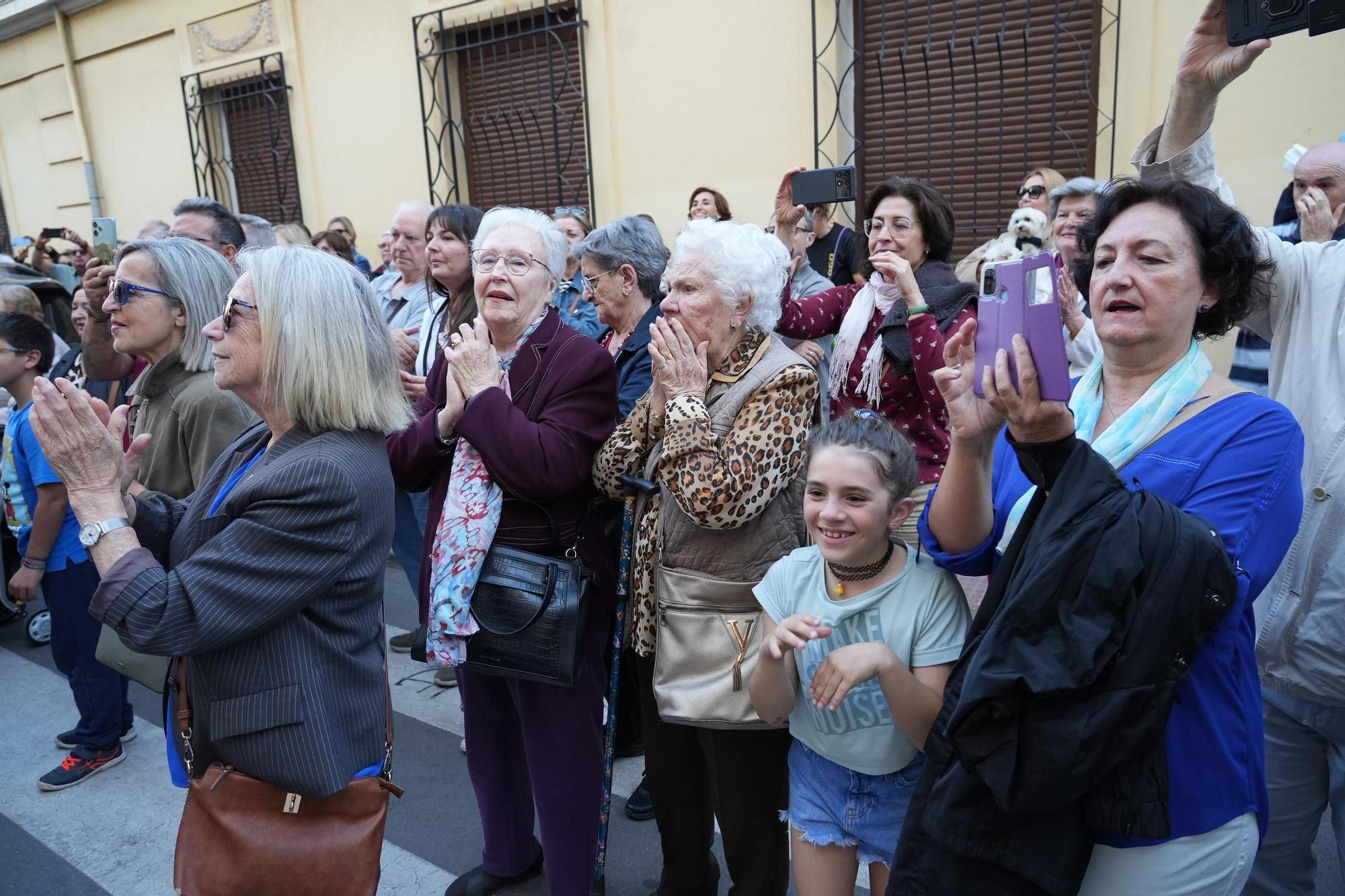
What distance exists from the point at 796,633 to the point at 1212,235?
→ 992mm

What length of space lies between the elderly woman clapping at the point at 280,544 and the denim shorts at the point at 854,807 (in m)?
0.94

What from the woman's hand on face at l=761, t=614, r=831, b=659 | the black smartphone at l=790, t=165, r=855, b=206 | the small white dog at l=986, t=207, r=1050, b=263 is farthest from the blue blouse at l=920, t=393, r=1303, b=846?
the small white dog at l=986, t=207, r=1050, b=263

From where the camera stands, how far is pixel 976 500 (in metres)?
1.67

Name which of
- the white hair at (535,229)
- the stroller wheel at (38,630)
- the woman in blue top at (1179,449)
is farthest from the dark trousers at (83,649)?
the woman in blue top at (1179,449)

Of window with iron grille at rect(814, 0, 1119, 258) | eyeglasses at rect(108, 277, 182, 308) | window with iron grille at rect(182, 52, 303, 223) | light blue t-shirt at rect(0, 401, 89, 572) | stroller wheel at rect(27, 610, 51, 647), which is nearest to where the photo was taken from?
eyeglasses at rect(108, 277, 182, 308)

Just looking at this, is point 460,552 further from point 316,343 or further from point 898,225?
point 898,225

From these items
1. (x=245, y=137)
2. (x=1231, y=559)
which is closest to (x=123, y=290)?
(x=1231, y=559)

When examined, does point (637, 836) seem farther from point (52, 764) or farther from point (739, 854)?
point (52, 764)

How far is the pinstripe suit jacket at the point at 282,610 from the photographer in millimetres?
1771

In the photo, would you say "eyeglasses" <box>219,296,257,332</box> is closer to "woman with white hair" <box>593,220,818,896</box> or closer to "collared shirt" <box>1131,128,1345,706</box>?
"woman with white hair" <box>593,220,818,896</box>

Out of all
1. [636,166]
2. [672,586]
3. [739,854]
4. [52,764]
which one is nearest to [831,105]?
[636,166]

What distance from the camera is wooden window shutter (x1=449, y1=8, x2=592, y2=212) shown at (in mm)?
7332

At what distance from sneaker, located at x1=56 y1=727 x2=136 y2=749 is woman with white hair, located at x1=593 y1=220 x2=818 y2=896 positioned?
2.54m

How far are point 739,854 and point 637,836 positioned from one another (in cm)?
75
